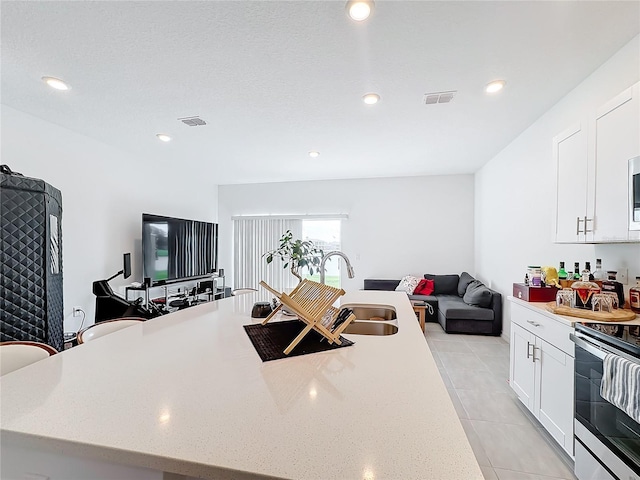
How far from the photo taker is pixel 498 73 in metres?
2.32

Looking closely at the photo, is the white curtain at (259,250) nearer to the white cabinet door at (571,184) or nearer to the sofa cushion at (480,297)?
the sofa cushion at (480,297)

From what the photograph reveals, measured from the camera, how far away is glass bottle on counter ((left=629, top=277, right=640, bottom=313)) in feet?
5.97

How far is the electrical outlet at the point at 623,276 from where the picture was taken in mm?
2026

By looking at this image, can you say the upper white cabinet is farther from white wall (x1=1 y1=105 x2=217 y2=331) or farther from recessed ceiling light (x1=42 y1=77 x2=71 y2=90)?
white wall (x1=1 y1=105 x2=217 y2=331)

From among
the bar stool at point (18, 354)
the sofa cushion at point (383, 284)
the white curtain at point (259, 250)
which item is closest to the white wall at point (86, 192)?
the white curtain at point (259, 250)

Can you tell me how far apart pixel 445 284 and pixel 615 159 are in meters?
4.09

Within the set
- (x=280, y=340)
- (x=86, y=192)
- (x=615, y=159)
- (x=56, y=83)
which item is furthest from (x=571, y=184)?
(x=86, y=192)

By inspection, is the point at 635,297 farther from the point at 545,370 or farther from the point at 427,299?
the point at 427,299

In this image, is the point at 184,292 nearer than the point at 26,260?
No

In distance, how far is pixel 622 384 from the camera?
1304mm

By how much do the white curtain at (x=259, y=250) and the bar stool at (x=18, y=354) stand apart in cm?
516

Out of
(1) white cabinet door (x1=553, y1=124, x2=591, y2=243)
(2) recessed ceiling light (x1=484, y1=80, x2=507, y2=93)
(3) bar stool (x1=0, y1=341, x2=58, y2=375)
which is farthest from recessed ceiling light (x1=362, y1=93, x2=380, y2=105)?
(3) bar stool (x1=0, y1=341, x2=58, y2=375)

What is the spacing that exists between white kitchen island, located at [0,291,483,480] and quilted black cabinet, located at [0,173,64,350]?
4.54 ft

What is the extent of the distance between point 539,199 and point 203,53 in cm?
343
